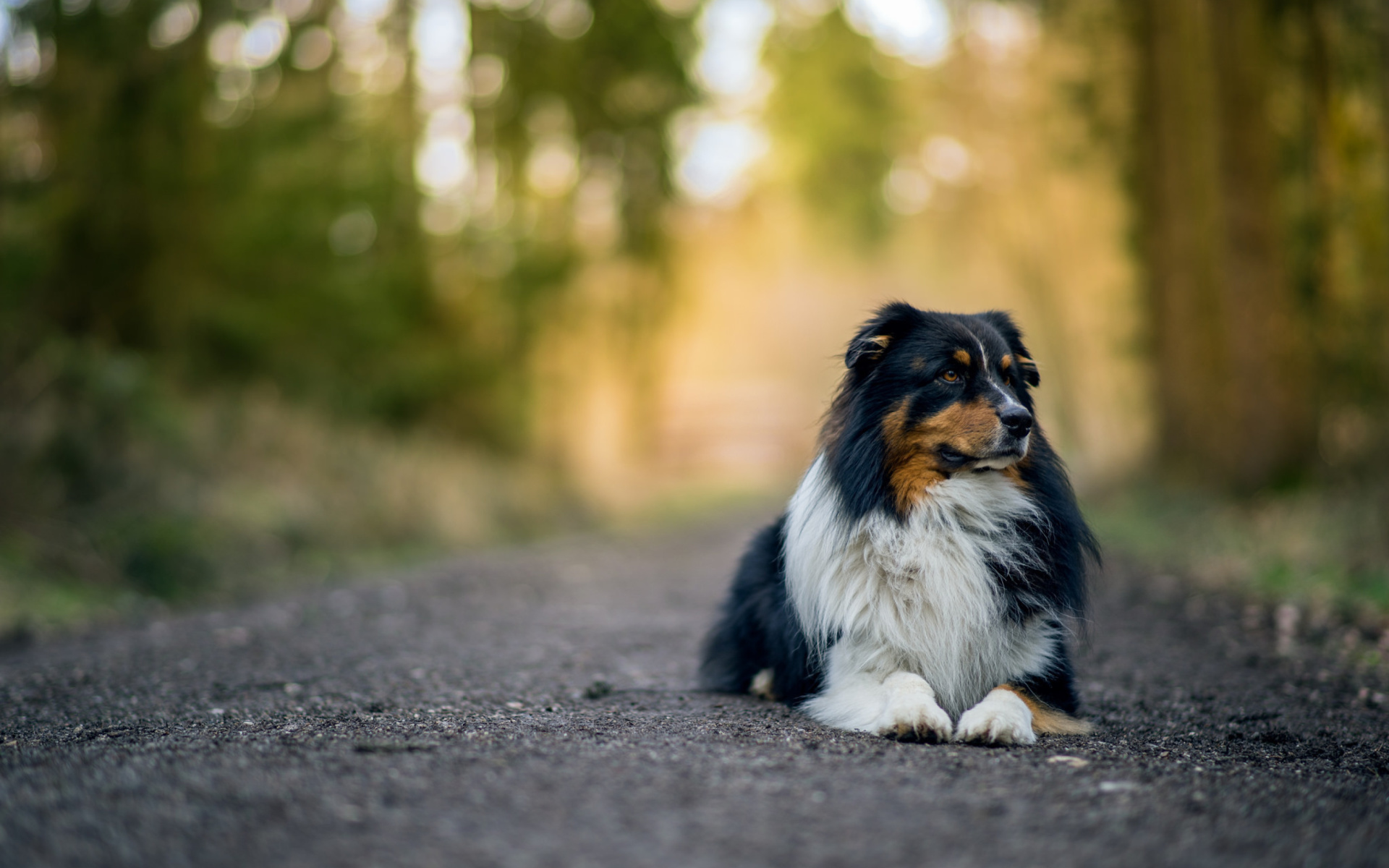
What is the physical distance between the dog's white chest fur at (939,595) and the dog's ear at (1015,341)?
0.67m

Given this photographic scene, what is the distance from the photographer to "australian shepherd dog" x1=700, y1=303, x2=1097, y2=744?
4.11 m

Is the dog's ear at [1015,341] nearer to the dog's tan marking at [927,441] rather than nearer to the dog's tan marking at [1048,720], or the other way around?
the dog's tan marking at [927,441]

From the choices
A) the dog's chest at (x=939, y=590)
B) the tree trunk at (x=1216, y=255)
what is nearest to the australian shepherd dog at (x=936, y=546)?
the dog's chest at (x=939, y=590)

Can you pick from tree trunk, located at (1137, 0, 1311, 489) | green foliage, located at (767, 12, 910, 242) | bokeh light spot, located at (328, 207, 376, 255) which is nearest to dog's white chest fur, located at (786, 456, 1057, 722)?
tree trunk, located at (1137, 0, 1311, 489)

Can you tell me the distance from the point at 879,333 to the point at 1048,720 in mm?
1677

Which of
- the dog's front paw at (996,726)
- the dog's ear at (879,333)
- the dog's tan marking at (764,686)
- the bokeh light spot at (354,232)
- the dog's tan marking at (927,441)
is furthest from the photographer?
the bokeh light spot at (354,232)

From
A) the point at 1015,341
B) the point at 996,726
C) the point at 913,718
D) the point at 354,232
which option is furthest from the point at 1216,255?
the point at 354,232

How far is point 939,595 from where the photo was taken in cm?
412

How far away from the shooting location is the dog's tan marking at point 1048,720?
4.01 metres

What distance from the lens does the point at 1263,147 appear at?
1154cm

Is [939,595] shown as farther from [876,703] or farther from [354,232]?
[354,232]

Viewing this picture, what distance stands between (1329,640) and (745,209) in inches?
1017

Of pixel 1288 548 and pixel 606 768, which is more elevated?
pixel 606 768

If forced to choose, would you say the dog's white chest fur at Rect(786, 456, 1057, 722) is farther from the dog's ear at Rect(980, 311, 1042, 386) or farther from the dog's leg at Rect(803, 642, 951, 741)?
the dog's ear at Rect(980, 311, 1042, 386)
